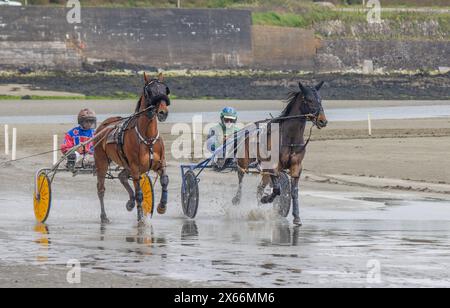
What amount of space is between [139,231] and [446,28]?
82.6 meters

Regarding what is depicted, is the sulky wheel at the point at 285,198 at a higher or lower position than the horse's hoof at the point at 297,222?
higher

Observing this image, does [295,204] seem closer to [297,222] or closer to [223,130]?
[297,222]

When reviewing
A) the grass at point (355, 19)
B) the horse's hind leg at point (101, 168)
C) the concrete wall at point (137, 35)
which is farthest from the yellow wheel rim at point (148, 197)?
the grass at point (355, 19)

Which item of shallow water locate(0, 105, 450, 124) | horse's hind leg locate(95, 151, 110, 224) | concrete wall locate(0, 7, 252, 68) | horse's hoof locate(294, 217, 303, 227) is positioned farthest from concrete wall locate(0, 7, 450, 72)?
horse's hoof locate(294, 217, 303, 227)

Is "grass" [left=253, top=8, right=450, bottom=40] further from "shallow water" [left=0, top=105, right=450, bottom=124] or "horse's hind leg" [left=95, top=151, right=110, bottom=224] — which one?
"horse's hind leg" [left=95, top=151, right=110, bottom=224]

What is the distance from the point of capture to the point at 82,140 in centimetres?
2017

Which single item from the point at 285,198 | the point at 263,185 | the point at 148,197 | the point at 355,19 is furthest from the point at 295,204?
the point at 355,19

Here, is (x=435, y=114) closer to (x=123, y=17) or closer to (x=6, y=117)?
(x=6, y=117)

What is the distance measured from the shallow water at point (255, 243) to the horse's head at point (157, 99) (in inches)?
63.9

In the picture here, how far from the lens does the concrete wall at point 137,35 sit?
250 feet

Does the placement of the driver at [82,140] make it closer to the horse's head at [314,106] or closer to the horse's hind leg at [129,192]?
the horse's hind leg at [129,192]

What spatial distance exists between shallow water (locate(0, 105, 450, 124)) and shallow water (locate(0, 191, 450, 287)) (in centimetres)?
2496

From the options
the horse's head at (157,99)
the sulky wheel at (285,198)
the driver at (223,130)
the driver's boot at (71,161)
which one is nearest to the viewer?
the horse's head at (157,99)

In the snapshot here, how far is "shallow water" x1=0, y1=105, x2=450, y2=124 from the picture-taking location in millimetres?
46469
